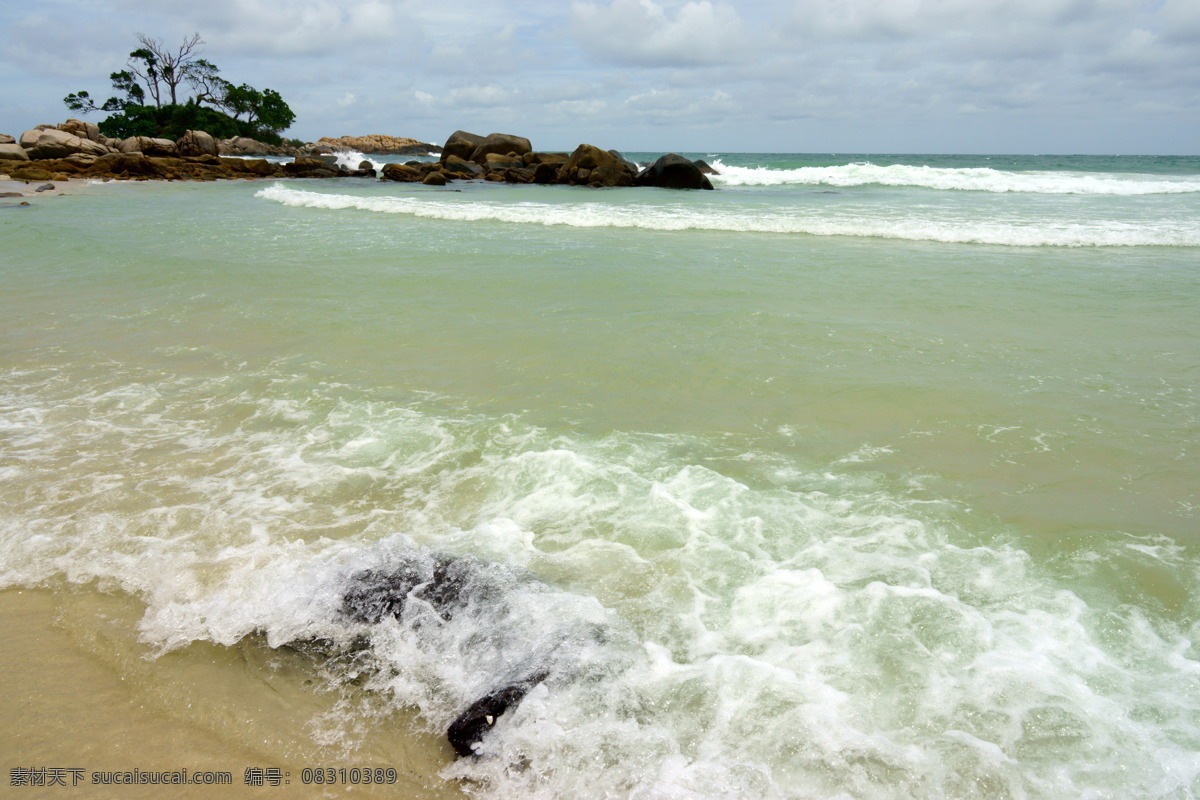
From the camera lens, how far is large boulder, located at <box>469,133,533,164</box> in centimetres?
3778

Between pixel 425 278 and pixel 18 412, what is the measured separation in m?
5.12

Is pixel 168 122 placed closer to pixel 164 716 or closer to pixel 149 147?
pixel 149 147

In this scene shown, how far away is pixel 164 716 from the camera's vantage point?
7.91ft

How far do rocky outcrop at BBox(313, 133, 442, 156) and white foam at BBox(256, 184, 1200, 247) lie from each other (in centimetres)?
5733

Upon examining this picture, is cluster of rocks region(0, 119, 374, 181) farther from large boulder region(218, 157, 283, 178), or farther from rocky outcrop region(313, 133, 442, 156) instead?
rocky outcrop region(313, 133, 442, 156)

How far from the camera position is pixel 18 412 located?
4984mm

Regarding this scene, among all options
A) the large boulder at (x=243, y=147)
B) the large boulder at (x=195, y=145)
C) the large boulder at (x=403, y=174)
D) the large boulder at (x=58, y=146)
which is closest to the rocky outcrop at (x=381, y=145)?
the large boulder at (x=243, y=147)

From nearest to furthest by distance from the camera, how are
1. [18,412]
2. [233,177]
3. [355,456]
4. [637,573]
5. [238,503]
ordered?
[637,573] → [238,503] → [355,456] → [18,412] → [233,177]

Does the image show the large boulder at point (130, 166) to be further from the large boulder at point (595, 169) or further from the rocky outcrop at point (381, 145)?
the rocky outcrop at point (381, 145)

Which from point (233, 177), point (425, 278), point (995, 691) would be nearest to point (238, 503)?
point (995, 691)

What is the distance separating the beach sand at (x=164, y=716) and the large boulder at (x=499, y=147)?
Answer: 37.4 m

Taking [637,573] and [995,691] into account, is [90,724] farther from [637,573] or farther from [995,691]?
[995,691]

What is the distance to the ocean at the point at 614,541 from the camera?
2.26 meters

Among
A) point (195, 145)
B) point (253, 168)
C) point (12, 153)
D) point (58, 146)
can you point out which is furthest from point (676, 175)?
point (195, 145)
